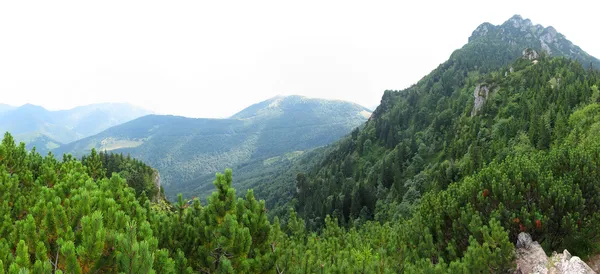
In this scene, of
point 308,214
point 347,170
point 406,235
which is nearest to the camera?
point 406,235

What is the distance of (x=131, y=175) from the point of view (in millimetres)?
74062

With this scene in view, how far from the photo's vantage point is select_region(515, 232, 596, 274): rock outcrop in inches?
602

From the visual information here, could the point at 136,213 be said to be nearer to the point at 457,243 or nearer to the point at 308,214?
the point at 457,243

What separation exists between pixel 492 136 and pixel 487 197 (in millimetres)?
59927

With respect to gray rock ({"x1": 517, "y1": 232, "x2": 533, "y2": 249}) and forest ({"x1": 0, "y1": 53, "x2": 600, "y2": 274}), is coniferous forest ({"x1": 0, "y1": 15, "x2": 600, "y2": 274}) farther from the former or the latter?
gray rock ({"x1": 517, "y1": 232, "x2": 533, "y2": 249})

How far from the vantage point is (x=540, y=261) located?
56.5ft

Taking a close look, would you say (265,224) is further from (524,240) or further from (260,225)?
(524,240)

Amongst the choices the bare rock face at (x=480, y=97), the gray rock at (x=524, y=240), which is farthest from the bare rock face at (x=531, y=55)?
the gray rock at (x=524, y=240)

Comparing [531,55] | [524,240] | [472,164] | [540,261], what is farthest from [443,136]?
[540,261]

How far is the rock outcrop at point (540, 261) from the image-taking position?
1528 cm

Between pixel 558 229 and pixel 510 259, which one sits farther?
pixel 558 229

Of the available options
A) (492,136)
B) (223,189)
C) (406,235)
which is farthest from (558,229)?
(492,136)

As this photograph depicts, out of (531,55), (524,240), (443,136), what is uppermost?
(531,55)

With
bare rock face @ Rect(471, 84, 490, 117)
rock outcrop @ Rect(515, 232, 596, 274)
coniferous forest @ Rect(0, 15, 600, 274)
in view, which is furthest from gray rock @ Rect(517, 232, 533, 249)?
bare rock face @ Rect(471, 84, 490, 117)
